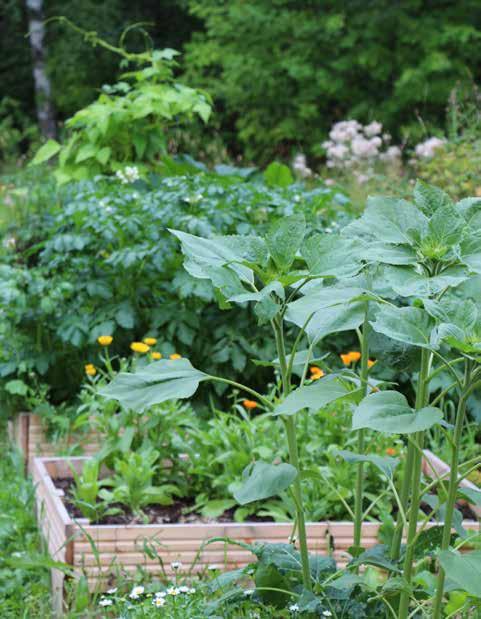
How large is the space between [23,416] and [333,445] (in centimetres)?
150

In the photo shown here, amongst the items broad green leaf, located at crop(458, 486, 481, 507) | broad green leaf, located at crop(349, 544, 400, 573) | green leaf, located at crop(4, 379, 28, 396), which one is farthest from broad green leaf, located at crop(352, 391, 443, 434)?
green leaf, located at crop(4, 379, 28, 396)

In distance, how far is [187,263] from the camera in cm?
169

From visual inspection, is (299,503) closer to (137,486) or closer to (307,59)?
(137,486)

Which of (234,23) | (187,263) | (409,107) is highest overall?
(187,263)

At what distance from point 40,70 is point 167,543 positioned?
12.3 m

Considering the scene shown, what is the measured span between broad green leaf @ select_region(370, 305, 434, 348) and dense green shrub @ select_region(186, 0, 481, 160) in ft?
36.6

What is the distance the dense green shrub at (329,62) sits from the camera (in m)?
12.7

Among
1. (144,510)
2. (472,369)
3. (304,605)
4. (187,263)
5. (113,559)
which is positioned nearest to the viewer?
(472,369)

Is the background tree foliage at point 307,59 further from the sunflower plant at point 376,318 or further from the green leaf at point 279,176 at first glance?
the sunflower plant at point 376,318

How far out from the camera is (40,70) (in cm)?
1394

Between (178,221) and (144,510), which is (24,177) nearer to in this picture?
(178,221)

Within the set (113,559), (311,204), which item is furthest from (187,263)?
(311,204)

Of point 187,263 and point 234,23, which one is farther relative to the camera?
point 234,23

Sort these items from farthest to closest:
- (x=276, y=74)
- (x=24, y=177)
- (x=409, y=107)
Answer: (x=276, y=74), (x=409, y=107), (x=24, y=177)
